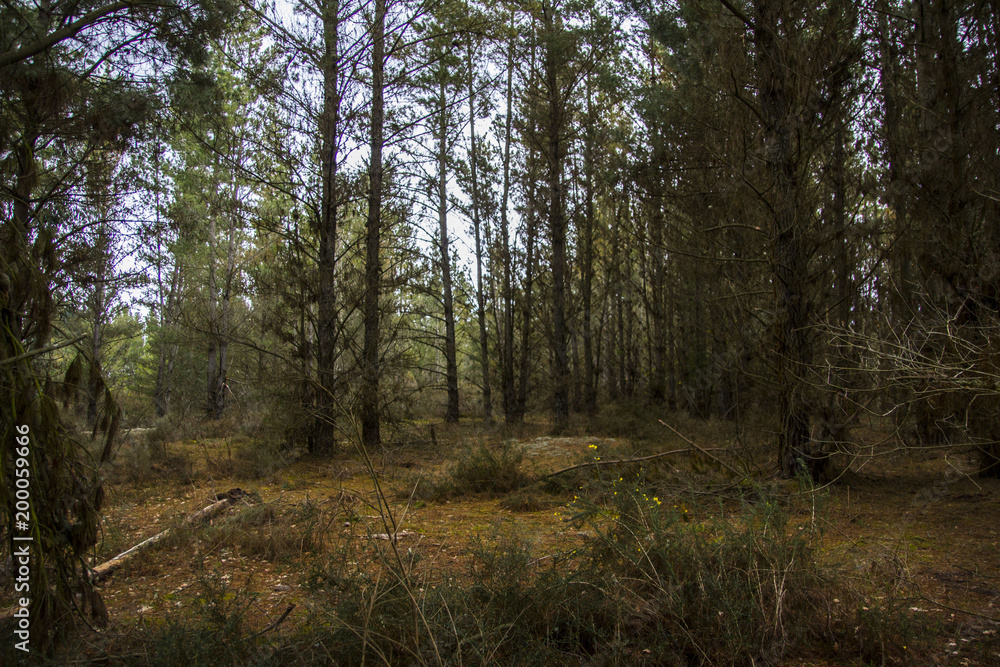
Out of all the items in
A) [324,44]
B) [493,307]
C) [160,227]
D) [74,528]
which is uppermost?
[324,44]

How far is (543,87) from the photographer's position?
12.8 m

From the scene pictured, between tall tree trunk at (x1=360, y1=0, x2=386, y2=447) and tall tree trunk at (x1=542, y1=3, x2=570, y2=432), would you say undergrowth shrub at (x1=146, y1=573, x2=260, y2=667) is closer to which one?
tall tree trunk at (x1=360, y1=0, x2=386, y2=447)

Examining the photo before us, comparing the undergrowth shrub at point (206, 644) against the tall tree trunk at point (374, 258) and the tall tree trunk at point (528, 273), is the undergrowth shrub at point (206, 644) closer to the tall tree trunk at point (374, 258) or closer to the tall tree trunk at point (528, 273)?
the tall tree trunk at point (374, 258)

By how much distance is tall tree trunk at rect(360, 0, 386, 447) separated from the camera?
8.93 m

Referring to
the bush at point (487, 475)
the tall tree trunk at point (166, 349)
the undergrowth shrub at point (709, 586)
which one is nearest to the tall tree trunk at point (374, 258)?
the bush at point (487, 475)

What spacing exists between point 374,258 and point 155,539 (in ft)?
19.7

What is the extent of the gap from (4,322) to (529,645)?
104 inches

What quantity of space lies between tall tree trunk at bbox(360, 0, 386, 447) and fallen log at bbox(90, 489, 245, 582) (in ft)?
10.5

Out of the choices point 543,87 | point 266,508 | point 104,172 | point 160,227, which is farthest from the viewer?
point 543,87

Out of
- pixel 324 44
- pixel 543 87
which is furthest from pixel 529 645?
pixel 543 87

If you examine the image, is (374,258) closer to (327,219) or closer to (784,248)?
(327,219)

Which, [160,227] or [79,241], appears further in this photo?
[160,227]

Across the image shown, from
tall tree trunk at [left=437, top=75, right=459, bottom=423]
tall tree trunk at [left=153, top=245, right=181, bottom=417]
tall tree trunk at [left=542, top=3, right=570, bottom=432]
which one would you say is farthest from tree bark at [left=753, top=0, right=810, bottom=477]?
tall tree trunk at [left=153, top=245, right=181, bottom=417]

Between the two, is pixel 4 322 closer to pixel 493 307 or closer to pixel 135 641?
pixel 135 641
